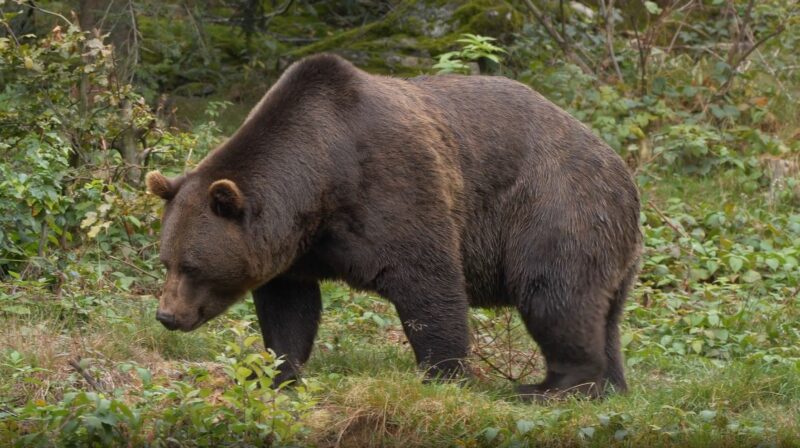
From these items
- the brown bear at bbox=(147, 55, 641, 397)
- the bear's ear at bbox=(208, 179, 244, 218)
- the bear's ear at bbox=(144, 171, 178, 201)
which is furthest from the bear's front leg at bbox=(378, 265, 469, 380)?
the bear's ear at bbox=(144, 171, 178, 201)

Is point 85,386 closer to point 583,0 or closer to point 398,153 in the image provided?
point 398,153

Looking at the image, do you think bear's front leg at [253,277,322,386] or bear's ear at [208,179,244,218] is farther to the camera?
bear's front leg at [253,277,322,386]

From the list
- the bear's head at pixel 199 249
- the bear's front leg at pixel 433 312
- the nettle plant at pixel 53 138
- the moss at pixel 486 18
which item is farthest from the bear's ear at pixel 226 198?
the moss at pixel 486 18

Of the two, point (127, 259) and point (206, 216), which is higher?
point (206, 216)

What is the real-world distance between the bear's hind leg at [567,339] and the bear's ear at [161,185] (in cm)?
209

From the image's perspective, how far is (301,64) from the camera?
22.2ft

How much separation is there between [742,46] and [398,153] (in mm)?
8487

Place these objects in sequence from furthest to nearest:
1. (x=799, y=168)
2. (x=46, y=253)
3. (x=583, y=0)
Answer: (x=583, y=0) → (x=799, y=168) → (x=46, y=253)

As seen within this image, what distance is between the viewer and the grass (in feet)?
18.8

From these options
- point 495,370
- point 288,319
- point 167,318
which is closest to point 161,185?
point 167,318

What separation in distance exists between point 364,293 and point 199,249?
2.65 m

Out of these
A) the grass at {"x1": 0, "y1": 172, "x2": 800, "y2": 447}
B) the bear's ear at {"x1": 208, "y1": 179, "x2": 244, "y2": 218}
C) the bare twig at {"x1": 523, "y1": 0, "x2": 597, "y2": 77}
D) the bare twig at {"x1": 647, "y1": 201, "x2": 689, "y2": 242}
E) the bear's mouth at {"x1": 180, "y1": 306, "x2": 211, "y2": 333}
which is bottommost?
the grass at {"x1": 0, "y1": 172, "x2": 800, "y2": 447}

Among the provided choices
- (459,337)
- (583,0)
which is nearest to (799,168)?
(583,0)

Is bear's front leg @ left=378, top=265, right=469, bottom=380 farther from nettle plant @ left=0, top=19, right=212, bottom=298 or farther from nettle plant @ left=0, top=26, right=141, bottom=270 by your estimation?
nettle plant @ left=0, top=26, right=141, bottom=270
